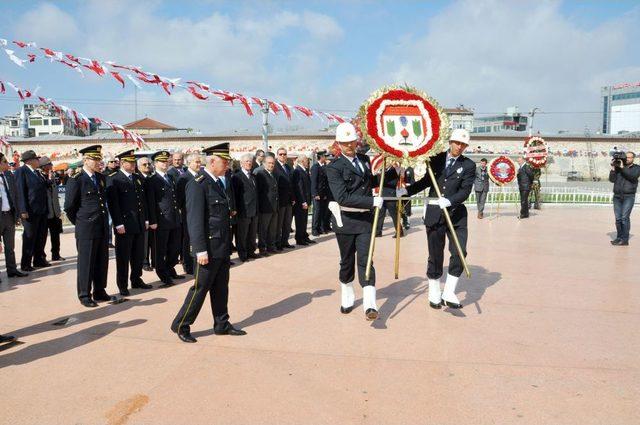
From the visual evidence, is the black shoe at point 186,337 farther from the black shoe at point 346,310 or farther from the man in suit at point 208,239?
the black shoe at point 346,310

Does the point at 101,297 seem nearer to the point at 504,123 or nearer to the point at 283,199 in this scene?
the point at 283,199

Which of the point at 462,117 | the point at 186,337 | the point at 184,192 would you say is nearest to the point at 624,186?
the point at 184,192

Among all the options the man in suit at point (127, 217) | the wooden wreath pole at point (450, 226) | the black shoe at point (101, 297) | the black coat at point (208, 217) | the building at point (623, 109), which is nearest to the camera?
the black coat at point (208, 217)

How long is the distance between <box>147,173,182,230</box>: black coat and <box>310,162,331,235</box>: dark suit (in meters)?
3.99

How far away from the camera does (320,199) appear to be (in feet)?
37.1

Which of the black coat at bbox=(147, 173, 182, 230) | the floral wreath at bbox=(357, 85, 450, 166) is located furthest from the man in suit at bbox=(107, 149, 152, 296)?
the floral wreath at bbox=(357, 85, 450, 166)

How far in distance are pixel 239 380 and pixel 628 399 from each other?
9.24ft

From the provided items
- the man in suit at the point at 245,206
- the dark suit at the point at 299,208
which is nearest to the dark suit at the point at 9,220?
the man in suit at the point at 245,206

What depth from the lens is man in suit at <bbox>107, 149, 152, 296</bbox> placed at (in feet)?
21.1

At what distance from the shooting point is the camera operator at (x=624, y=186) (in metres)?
9.81

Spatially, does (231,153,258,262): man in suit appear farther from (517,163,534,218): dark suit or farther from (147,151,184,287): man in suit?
(517,163,534,218): dark suit

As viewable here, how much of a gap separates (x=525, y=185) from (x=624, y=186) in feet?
16.9

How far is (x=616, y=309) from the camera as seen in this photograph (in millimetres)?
5812

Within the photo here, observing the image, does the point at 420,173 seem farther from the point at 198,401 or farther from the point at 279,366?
the point at 198,401
